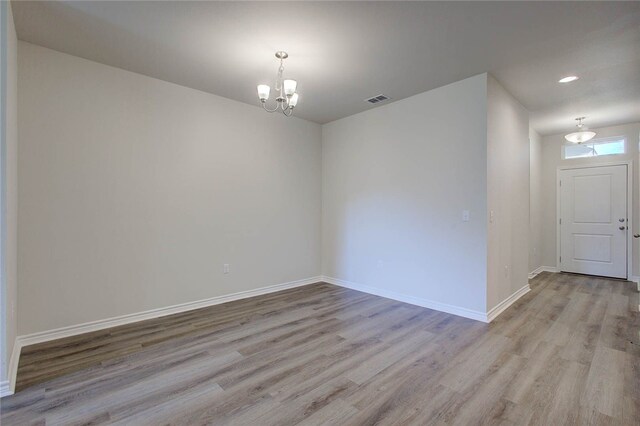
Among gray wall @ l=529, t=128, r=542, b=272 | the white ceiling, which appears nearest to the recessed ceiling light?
the white ceiling

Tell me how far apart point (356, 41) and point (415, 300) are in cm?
322

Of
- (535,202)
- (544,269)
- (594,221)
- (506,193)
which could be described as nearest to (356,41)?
(506,193)

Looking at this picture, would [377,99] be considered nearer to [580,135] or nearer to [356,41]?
[356,41]

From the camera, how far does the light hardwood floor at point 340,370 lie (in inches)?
72.7

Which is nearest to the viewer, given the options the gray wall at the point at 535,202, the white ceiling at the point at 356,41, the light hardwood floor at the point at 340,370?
the light hardwood floor at the point at 340,370

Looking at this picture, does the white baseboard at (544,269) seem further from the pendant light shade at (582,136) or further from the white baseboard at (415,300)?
the white baseboard at (415,300)

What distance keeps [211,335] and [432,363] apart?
6.98ft

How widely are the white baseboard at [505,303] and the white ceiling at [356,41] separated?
279 centimetres

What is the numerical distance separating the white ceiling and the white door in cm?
229

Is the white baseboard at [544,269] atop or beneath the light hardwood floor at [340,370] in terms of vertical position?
atop

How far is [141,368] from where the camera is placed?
7.79 feet

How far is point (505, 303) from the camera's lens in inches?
152

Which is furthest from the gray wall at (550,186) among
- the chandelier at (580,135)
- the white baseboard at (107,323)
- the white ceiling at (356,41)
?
the white baseboard at (107,323)

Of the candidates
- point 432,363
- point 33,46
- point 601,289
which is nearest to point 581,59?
point 432,363
